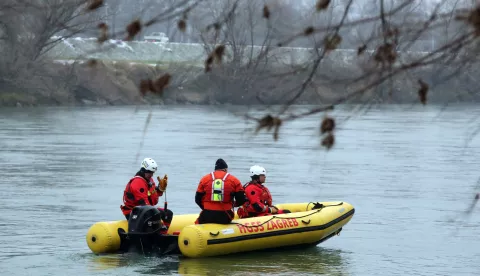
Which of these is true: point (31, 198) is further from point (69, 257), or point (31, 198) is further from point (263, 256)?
point (263, 256)

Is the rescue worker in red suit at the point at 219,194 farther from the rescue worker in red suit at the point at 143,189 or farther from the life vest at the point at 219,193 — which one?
the rescue worker in red suit at the point at 143,189

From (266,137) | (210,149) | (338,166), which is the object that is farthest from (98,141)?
(338,166)

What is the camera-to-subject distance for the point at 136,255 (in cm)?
1163

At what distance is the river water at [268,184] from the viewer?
1199cm

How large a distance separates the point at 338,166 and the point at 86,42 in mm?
26512

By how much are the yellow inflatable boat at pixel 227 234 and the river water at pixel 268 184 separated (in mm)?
198

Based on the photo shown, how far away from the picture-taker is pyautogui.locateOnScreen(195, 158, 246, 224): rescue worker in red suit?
37.9 feet

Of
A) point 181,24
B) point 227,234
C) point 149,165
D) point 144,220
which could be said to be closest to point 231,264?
point 227,234

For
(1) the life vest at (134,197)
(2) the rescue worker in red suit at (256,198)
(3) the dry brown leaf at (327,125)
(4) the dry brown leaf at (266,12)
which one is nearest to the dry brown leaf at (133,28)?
(4) the dry brown leaf at (266,12)

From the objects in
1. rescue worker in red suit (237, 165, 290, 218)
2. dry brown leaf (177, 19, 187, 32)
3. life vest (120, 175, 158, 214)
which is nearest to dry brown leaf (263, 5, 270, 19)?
dry brown leaf (177, 19, 187, 32)

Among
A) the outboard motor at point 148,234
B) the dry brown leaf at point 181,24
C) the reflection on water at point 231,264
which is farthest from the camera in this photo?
the outboard motor at point 148,234

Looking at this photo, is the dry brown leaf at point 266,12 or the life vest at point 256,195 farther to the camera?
the life vest at point 256,195

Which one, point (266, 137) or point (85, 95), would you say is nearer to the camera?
point (266, 137)

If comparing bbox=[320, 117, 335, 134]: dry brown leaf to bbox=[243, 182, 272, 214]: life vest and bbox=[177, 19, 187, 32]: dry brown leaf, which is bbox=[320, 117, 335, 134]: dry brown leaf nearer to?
bbox=[177, 19, 187, 32]: dry brown leaf
